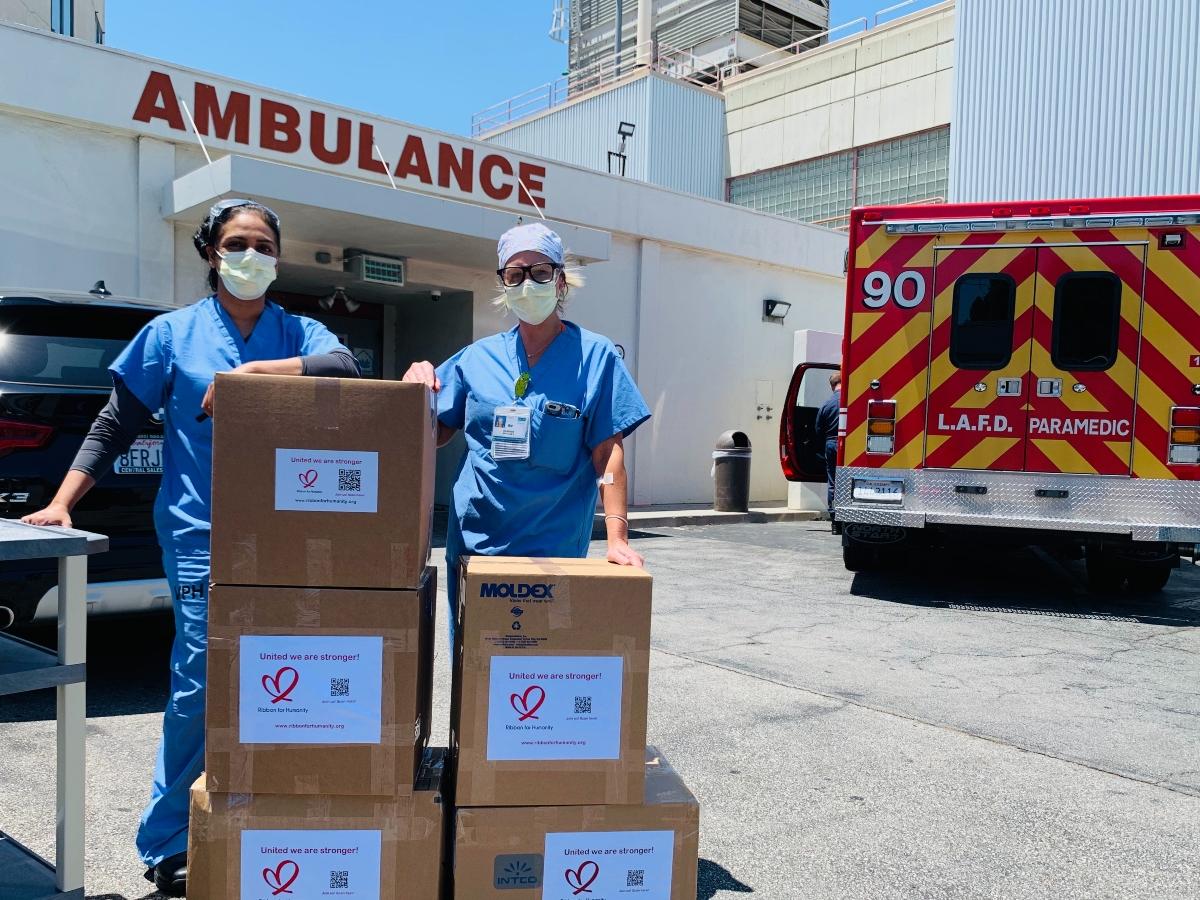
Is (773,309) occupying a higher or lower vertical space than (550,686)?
higher

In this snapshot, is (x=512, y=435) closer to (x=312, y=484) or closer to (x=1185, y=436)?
(x=312, y=484)

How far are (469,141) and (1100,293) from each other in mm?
7113

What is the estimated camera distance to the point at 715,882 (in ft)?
9.55

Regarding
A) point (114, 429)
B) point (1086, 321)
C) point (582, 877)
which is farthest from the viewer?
point (1086, 321)

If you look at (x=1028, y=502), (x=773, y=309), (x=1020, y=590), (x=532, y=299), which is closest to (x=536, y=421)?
(x=532, y=299)

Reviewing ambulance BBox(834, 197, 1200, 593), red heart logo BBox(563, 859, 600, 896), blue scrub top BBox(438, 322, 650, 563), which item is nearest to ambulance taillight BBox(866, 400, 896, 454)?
ambulance BBox(834, 197, 1200, 593)

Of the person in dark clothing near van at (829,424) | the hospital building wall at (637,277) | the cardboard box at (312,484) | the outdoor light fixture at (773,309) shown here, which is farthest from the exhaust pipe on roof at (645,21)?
the cardboard box at (312,484)

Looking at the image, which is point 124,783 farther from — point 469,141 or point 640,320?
point 640,320

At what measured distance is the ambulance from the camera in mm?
7062

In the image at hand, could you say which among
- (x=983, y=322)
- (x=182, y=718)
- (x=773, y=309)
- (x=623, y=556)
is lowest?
(x=182, y=718)

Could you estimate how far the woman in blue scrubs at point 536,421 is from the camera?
2709 millimetres

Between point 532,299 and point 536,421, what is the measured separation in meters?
0.35

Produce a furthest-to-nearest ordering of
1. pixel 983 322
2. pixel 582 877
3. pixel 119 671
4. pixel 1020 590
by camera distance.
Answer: pixel 1020 590
pixel 983 322
pixel 119 671
pixel 582 877

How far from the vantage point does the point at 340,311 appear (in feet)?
45.0
